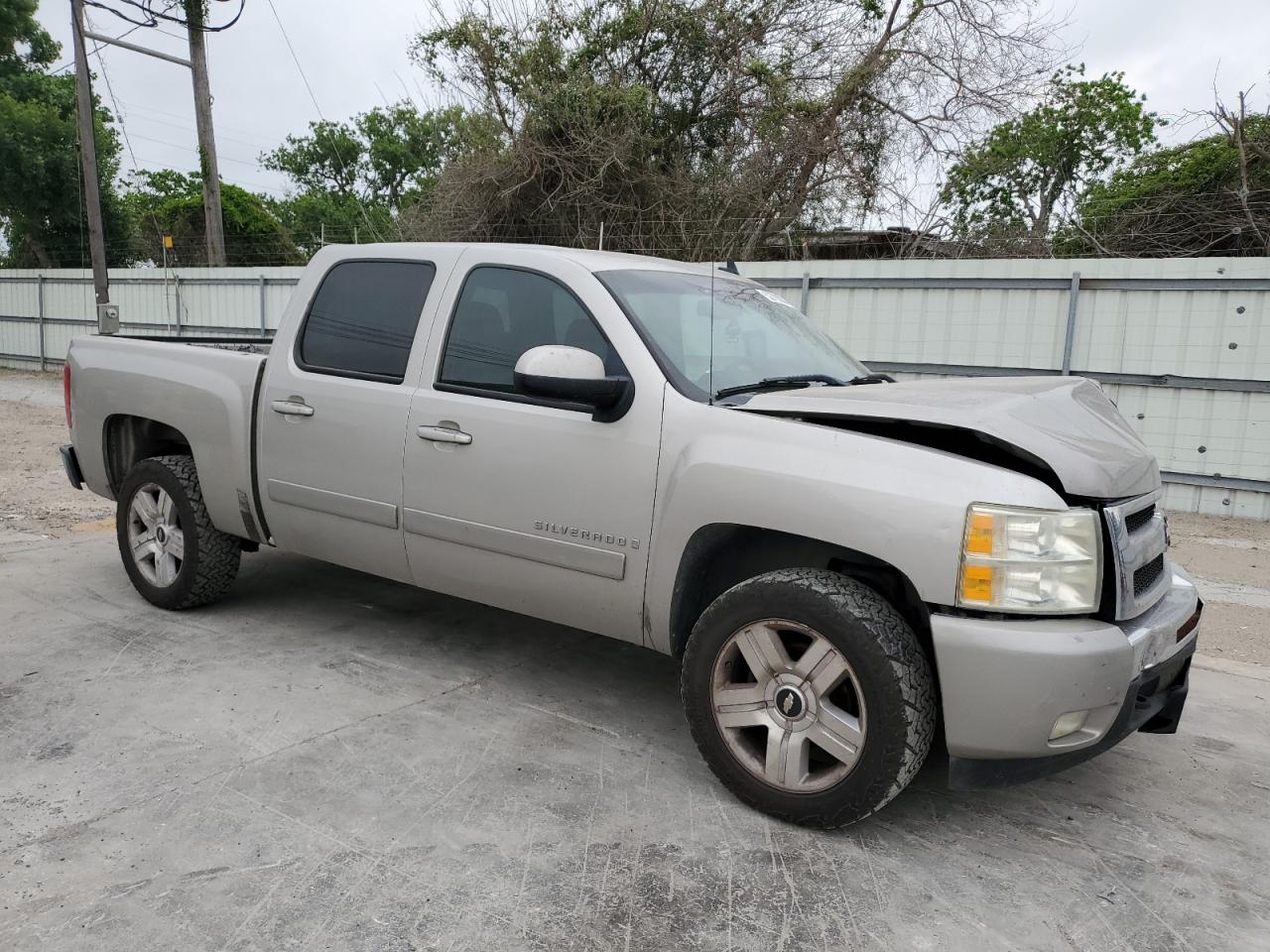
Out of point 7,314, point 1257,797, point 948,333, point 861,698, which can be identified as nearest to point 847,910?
point 861,698

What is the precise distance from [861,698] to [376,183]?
62039 mm

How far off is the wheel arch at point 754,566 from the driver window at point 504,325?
0.87 m

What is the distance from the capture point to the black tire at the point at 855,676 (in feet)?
8.83

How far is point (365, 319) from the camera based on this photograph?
421 centimetres

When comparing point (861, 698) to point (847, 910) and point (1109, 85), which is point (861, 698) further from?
point (1109, 85)

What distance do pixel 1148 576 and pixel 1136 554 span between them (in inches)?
9.3

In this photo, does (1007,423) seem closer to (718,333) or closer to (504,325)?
(718,333)

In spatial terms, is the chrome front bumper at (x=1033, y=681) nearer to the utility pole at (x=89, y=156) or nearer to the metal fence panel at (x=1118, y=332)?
the metal fence panel at (x=1118, y=332)

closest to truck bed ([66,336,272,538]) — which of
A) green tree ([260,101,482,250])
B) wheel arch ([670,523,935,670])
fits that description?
wheel arch ([670,523,935,670])

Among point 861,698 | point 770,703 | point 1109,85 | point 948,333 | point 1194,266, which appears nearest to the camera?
point 861,698

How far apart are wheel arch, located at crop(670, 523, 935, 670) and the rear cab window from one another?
1567 mm

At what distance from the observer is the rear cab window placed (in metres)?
4.04

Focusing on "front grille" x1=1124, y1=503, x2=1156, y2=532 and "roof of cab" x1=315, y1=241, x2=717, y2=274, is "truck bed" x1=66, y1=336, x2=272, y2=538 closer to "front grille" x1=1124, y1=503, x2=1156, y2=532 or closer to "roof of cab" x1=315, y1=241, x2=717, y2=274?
"roof of cab" x1=315, y1=241, x2=717, y2=274

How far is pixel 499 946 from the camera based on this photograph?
2.37 meters
